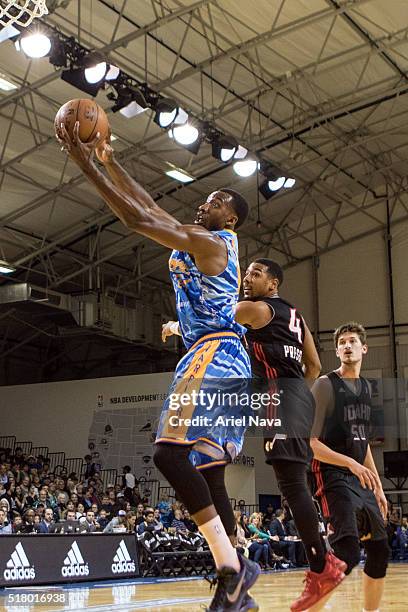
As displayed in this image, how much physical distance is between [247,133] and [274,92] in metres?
2.04

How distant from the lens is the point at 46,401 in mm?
24172

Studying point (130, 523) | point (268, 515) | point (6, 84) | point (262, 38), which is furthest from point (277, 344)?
point (268, 515)

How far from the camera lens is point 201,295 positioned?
3793 mm

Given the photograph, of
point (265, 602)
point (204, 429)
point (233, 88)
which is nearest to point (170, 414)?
point (204, 429)

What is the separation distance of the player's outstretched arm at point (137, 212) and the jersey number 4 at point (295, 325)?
3.13 feet

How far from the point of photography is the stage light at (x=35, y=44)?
12352mm

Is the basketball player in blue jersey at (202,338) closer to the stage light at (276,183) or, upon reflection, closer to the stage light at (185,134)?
the stage light at (185,134)

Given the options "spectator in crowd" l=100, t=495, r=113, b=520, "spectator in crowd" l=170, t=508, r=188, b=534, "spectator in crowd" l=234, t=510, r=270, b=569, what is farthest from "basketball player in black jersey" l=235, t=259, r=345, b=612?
"spectator in crowd" l=100, t=495, r=113, b=520

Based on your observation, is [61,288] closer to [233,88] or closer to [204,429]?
[233,88]

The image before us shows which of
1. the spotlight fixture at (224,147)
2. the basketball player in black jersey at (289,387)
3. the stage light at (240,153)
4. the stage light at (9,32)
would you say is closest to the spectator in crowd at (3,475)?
the spotlight fixture at (224,147)

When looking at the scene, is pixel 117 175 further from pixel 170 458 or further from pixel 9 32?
pixel 9 32

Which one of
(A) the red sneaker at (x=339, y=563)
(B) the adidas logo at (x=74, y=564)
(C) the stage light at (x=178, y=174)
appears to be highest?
(C) the stage light at (x=178, y=174)

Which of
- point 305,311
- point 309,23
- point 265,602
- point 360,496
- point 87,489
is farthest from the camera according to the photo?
point 305,311

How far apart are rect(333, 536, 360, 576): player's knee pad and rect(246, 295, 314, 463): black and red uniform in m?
0.46
